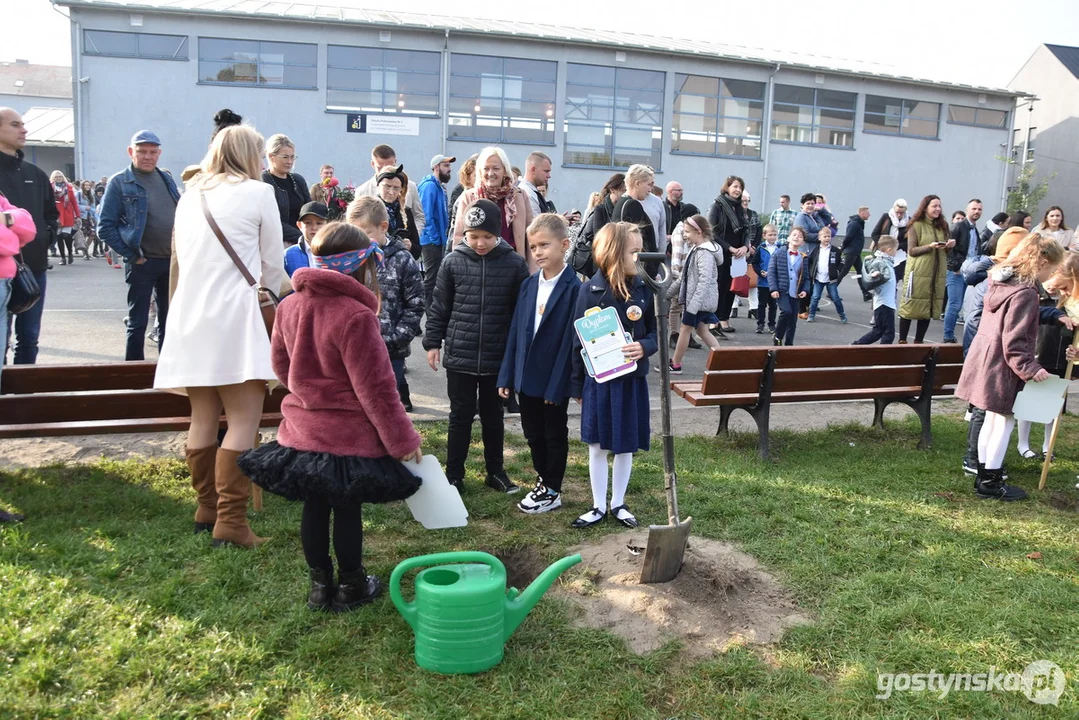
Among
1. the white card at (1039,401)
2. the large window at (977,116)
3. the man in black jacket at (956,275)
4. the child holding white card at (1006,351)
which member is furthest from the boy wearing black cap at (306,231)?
the large window at (977,116)

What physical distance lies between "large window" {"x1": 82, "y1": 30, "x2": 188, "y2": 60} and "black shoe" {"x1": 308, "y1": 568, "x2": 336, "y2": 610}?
27331mm

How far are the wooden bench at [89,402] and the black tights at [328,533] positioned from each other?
1.66 meters

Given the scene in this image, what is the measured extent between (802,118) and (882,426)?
95.8 feet

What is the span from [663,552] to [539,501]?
118 centimetres

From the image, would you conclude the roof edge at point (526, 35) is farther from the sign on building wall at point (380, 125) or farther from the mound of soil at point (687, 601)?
the mound of soil at point (687, 601)

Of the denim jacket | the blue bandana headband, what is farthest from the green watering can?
the denim jacket

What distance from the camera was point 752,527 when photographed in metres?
4.57

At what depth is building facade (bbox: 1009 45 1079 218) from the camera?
135ft

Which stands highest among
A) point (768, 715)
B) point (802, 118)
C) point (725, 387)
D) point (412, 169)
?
point (802, 118)

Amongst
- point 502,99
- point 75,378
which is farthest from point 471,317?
point 502,99

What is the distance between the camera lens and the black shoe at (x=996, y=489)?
5297mm

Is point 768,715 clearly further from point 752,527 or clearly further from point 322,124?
point 322,124

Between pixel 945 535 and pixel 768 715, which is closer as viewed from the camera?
pixel 768 715

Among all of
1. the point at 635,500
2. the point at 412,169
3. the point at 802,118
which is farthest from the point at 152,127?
the point at 635,500
